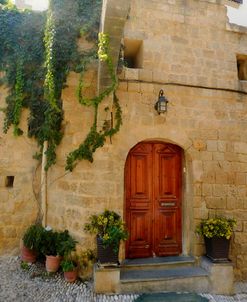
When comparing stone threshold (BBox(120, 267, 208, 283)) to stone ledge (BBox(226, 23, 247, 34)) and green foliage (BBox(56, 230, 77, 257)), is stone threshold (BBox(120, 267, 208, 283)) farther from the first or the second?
stone ledge (BBox(226, 23, 247, 34))

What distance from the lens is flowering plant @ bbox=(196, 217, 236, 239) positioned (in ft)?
15.2

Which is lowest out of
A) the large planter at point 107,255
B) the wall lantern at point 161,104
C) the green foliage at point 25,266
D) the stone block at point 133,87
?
the green foliage at point 25,266

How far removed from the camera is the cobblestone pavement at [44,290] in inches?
158

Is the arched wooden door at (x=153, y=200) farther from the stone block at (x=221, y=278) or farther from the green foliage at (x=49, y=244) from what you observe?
the green foliage at (x=49, y=244)

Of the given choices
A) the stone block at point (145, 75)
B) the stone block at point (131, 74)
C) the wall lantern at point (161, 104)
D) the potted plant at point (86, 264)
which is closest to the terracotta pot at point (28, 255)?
the potted plant at point (86, 264)

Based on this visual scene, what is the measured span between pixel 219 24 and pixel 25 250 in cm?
550

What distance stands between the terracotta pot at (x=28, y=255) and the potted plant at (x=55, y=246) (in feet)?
1.02

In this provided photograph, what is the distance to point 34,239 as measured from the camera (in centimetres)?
484

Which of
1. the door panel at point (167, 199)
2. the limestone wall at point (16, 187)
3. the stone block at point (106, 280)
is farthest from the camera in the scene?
the limestone wall at point (16, 187)

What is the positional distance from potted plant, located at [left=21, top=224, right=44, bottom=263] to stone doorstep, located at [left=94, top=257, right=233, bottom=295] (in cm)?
114

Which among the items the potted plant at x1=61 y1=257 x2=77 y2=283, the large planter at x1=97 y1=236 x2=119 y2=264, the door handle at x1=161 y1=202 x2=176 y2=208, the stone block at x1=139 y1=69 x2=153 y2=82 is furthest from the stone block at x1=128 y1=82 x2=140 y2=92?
the potted plant at x1=61 y1=257 x2=77 y2=283

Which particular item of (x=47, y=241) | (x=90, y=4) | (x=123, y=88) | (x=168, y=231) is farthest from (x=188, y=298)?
(x=90, y=4)

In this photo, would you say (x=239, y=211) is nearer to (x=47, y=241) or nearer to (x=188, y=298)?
(x=188, y=298)

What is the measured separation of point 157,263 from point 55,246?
172cm
